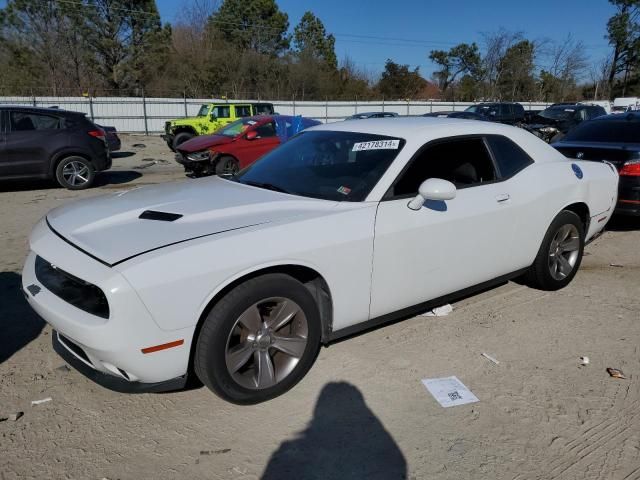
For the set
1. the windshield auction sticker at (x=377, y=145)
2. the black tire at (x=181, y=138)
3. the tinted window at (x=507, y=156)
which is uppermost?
the windshield auction sticker at (x=377, y=145)

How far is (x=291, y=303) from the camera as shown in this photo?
2.84 metres

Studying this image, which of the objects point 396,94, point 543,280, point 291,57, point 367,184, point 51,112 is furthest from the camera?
point 396,94

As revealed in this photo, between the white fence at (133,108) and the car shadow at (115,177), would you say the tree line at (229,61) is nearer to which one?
the white fence at (133,108)

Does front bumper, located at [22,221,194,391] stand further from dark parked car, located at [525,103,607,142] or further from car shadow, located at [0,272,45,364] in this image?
dark parked car, located at [525,103,607,142]

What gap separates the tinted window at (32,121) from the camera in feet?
30.3

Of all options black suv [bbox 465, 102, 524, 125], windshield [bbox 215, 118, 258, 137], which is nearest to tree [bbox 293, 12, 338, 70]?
black suv [bbox 465, 102, 524, 125]

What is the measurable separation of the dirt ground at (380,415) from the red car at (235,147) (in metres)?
7.17

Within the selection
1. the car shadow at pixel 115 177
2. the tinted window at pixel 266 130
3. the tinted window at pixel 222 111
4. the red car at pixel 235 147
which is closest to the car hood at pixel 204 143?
the red car at pixel 235 147

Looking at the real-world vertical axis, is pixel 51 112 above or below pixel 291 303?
above

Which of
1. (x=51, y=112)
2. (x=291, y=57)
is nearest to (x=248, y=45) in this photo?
(x=291, y=57)

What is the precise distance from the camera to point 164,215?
2975 mm

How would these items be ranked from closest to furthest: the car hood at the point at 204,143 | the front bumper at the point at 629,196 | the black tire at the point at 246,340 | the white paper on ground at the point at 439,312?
1. the black tire at the point at 246,340
2. the white paper on ground at the point at 439,312
3. the front bumper at the point at 629,196
4. the car hood at the point at 204,143

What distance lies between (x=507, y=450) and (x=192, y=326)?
1693 mm

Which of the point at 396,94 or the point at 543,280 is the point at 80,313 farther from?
the point at 396,94
